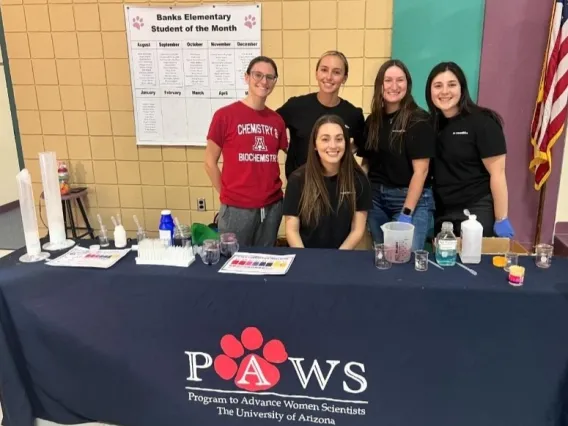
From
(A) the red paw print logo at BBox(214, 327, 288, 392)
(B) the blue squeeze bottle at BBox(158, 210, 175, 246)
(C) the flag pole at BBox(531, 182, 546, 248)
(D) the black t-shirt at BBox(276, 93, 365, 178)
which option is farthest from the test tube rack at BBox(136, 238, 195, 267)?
(C) the flag pole at BBox(531, 182, 546, 248)

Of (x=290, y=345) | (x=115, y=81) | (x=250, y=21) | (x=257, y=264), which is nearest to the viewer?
(x=290, y=345)

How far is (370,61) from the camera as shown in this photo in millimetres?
3574

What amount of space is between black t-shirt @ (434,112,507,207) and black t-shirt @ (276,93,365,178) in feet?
1.55

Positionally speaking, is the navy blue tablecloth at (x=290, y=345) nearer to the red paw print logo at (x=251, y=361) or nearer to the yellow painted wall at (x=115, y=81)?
the red paw print logo at (x=251, y=361)

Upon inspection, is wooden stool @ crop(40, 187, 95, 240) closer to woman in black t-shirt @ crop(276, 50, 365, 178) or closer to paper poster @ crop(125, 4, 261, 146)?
paper poster @ crop(125, 4, 261, 146)

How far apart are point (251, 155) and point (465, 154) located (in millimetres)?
1078

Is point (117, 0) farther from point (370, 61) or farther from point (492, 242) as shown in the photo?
point (492, 242)

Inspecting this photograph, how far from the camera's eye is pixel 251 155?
98.8 inches

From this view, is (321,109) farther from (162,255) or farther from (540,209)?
(540,209)

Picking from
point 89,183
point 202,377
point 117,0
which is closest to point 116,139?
point 89,183

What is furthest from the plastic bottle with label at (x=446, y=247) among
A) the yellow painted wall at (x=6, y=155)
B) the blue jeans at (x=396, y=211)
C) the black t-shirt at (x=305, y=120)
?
the yellow painted wall at (x=6, y=155)

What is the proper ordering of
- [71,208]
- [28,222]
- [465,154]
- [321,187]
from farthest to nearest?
1. [71,208]
2. [465,154]
3. [321,187]
4. [28,222]

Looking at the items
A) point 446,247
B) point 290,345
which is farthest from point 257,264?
point 446,247

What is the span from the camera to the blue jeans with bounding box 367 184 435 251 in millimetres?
2480
